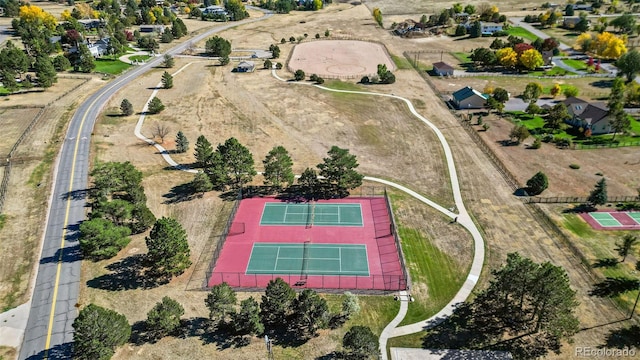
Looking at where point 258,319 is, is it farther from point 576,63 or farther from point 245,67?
point 576,63

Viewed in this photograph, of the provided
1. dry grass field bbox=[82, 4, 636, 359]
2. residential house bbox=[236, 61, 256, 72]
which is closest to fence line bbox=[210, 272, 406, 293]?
dry grass field bbox=[82, 4, 636, 359]

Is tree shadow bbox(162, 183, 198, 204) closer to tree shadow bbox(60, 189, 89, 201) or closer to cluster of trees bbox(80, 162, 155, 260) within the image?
cluster of trees bbox(80, 162, 155, 260)

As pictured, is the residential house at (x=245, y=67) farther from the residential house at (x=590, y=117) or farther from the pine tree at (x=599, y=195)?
the pine tree at (x=599, y=195)

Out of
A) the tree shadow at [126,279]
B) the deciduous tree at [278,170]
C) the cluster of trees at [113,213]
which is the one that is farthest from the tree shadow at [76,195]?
the deciduous tree at [278,170]

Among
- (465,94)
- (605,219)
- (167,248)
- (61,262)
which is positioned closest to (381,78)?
(465,94)

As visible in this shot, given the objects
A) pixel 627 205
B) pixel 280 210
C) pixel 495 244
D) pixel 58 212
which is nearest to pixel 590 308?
pixel 495 244

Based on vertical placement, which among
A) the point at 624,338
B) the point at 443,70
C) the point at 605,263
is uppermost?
the point at 443,70
